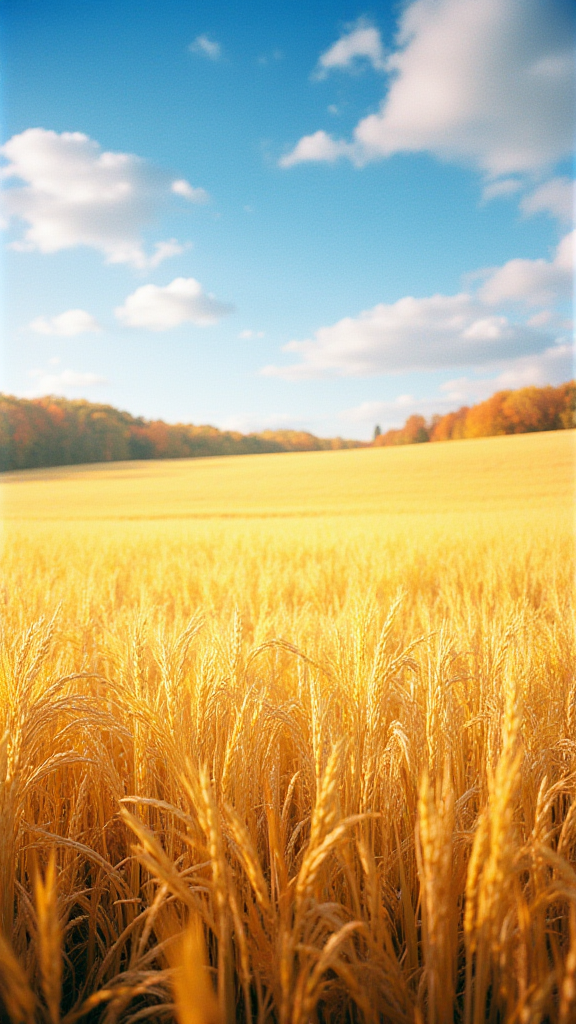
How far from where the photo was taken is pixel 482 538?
6562 mm

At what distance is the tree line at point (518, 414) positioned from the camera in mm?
45625

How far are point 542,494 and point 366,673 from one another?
2114 cm

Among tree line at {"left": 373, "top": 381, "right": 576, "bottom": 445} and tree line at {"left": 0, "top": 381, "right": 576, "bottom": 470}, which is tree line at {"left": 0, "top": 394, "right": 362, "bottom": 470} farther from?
tree line at {"left": 373, "top": 381, "right": 576, "bottom": 445}

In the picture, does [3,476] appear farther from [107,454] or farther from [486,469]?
[486,469]

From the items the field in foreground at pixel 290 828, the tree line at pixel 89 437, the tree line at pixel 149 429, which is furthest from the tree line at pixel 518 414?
the field in foreground at pixel 290 828

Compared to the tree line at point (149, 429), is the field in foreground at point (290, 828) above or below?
below

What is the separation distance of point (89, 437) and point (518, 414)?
1720 inches

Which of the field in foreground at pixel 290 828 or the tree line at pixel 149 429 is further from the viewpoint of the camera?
the tree line at pixel 149 429

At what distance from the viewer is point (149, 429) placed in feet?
194

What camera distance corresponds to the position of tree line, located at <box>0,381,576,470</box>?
46.5m

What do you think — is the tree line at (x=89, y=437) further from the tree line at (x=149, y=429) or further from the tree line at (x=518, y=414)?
the tree line at (x=518, y=414)

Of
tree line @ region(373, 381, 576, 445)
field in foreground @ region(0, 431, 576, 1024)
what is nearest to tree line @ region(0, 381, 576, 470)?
tree line @ region(373, 381, 576, 445)

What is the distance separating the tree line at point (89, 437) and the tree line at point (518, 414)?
2687 centimetres

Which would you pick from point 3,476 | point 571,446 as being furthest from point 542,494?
point 3,476
